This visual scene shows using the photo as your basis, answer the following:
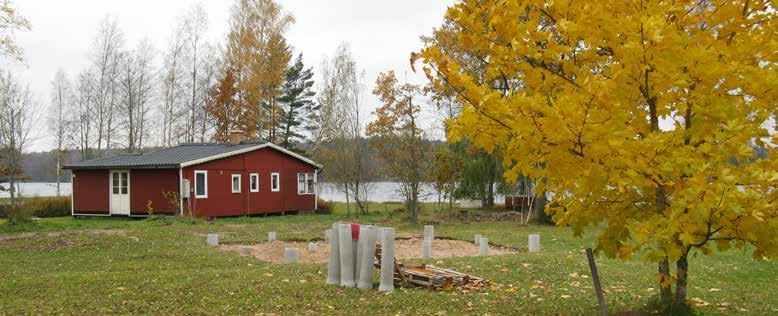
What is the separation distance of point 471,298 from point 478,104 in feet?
12.8

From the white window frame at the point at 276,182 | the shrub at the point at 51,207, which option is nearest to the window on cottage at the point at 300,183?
the white window frame at the point at 276,182

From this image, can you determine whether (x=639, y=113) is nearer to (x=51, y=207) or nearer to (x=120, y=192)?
(x=120, y=192)

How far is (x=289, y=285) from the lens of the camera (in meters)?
9.34

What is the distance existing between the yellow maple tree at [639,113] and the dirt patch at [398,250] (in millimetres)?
8513

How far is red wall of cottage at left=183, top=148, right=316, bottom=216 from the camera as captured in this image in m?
26.2

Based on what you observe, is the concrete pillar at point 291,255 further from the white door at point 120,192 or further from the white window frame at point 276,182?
the white window frame at point 276,182

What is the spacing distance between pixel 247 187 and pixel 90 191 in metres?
6.51

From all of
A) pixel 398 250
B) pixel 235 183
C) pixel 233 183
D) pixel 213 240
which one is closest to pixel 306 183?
pixel 235 183

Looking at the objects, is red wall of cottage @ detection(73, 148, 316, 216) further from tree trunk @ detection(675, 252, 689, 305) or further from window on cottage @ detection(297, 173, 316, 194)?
tree trunk @ detection(675, 252, 689, 305)

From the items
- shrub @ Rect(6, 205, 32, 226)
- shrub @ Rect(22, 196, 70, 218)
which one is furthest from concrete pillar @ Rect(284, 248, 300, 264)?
shrub @ Rect(22, 196, 70, 218)

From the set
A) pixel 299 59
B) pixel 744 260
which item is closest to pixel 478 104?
pixel 744 260

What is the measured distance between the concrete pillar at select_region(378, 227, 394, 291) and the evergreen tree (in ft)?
122

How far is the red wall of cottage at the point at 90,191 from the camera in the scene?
2684 cm

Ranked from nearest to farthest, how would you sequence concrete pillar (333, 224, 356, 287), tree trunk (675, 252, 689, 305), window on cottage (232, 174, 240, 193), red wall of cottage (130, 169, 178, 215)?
tree trunk (675, 252, 689, 305)
concrete pillar (333, 224, 356, 287)
red wall of cottage (130, 169, 178, 215)
window on cottage (232, 174, 240, 193)
